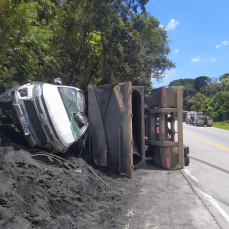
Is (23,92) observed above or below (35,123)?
above

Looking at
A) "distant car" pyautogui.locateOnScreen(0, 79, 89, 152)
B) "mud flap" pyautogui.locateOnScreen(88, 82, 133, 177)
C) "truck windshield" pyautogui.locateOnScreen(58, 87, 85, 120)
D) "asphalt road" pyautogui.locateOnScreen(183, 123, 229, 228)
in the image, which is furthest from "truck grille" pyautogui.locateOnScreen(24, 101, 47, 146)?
"asphalt road" pyautogui.locateOnScreen(183, 123, 229, 228)

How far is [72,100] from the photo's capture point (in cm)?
715

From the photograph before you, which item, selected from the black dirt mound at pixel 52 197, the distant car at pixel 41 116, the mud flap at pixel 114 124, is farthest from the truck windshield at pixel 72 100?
the black dirt mound at pixel 52 197

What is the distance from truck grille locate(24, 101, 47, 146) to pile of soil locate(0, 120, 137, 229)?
15.3 inches

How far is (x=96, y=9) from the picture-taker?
40.2ft

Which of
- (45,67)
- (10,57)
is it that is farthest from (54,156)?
(45,67)

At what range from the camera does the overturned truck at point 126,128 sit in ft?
22.6

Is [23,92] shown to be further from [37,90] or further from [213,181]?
[213,181]

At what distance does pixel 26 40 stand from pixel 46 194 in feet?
18.2

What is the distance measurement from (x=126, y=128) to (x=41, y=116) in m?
2.20

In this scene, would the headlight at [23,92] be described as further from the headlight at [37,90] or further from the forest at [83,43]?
the forest at [83,43]

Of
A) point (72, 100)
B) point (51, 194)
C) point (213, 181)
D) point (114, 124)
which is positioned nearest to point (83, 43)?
point (72, 100)

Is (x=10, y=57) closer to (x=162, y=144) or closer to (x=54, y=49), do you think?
(x=54, y=49)

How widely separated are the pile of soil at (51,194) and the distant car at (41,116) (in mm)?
403
